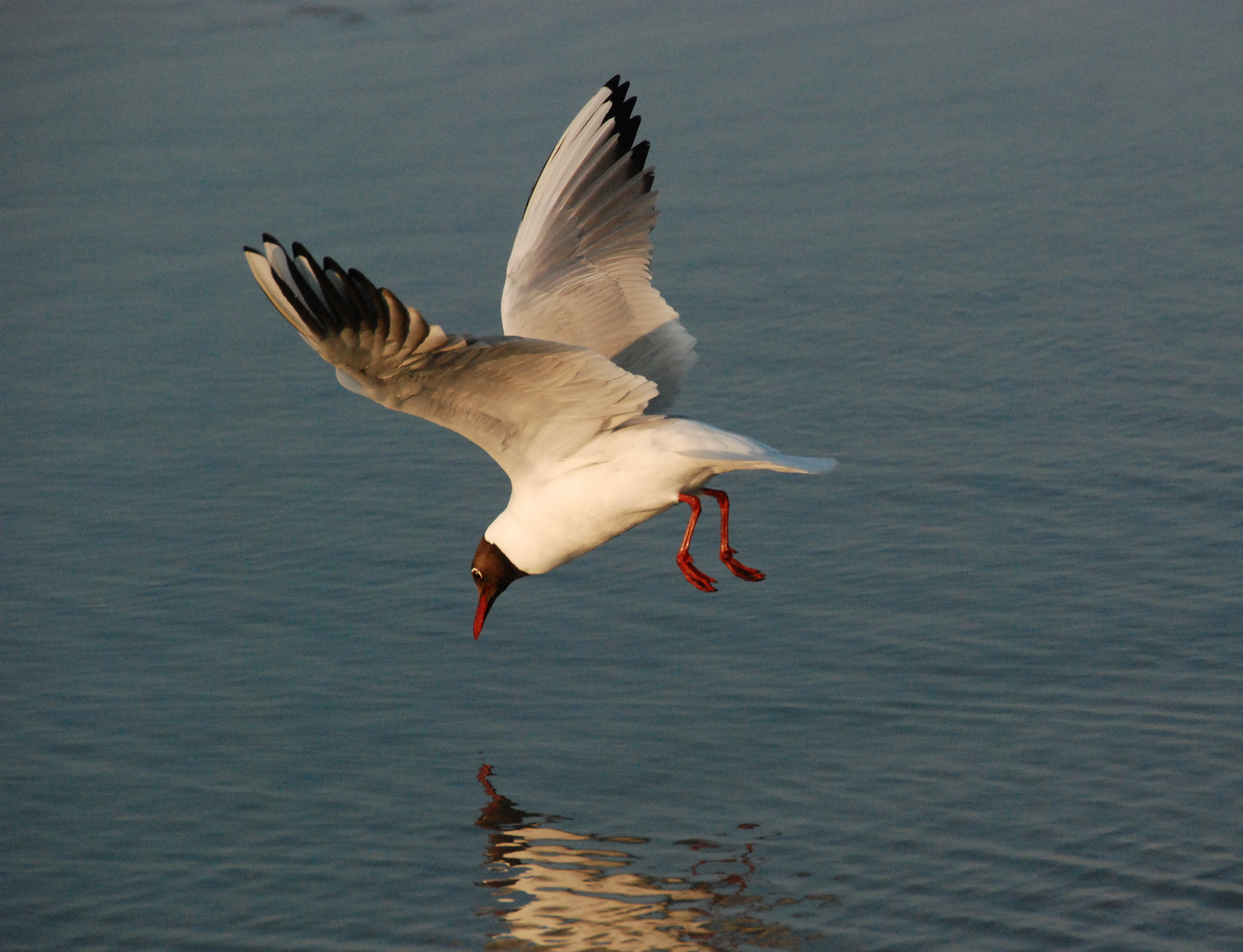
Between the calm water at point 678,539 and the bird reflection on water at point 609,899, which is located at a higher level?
the calm water at point 678,539

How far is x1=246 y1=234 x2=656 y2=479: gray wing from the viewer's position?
595 cm

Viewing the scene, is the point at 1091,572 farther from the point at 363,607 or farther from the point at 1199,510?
the point at 363,607

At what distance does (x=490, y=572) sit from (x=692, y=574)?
96 cm

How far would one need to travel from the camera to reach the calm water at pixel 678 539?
7.14m

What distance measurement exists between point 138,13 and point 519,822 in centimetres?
1288

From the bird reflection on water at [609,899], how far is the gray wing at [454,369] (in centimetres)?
152

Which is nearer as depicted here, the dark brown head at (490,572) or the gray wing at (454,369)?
the gray wing at (454,369)

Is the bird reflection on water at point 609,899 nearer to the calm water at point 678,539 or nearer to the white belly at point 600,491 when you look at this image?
the calm water at point 678,539

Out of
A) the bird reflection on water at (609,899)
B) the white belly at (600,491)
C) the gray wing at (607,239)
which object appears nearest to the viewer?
the bird reflection on water at (609,899)

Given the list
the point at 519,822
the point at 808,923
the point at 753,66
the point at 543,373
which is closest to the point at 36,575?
the point at 519,822

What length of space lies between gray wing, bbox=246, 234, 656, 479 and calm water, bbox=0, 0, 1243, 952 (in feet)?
5.13

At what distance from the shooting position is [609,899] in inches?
275

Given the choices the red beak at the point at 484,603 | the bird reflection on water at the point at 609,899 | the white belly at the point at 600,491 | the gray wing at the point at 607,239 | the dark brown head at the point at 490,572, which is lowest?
the bird reflection on water at the point at 609,899

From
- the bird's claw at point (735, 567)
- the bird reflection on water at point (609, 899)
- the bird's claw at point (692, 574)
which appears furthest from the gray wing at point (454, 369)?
the bird reflection on water at point (609, 899)
